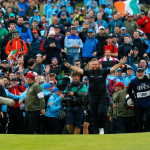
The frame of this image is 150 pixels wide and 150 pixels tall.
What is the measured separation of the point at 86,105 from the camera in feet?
46.5

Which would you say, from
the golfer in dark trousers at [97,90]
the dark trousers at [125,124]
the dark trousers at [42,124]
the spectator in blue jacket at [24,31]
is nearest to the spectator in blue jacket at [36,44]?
the spectator in blue jacket at [24,31]

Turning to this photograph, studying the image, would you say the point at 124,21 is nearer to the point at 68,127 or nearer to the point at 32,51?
the point at 32,51

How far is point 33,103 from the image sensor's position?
47.0 ft

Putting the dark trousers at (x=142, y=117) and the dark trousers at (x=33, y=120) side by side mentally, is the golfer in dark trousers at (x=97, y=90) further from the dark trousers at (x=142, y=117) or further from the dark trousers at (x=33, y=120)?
the dark trousers at (x=33, y=120)

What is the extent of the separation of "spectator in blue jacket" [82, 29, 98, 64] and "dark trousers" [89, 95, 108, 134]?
24.8 ft

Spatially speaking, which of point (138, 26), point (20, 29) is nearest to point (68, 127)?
point (20, 29)

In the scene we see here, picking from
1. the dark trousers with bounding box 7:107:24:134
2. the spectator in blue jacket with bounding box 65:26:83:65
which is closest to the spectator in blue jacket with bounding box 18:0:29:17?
the spectator in blue jacket with bounding box 65:26:83:65

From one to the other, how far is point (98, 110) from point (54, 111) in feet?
7.13

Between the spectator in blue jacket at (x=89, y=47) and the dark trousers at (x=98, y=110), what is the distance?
7.57 m

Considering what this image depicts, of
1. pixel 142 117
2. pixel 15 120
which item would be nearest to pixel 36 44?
pixel 15 120

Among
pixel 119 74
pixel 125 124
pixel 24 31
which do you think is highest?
pixel 24 31

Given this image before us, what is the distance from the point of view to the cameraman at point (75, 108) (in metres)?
13.7

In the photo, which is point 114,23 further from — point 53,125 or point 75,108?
point 75,108

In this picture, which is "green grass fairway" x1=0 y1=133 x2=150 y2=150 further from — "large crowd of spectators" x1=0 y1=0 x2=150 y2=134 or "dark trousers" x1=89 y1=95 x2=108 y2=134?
"large crowd of spectators" x1=0 y1=0 x2=150 y2=134
